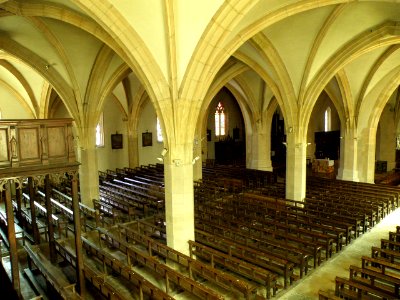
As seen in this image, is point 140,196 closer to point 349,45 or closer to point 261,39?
point 261,39

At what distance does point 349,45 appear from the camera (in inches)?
484

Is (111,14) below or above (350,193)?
above

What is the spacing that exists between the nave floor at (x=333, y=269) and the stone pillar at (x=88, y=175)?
10.3 m

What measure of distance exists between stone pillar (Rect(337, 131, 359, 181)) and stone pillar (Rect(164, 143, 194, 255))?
1474 cm

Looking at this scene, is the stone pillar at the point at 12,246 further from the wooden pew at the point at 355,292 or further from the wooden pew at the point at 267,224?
the wooden pew at the point at 355,292

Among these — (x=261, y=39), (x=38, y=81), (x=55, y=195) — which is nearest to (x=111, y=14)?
(x=261, y=39)

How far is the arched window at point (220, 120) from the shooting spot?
1272 inches

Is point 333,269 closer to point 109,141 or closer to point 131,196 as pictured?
point 131,196

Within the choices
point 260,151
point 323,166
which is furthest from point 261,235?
point 323,166

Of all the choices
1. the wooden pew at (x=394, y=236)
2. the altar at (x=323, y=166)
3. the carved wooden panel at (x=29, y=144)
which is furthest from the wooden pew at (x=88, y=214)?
the altar at (x=323, y=166)

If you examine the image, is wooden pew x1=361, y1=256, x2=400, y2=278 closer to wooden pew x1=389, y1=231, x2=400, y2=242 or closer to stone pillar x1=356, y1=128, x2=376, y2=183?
wooden pew x1=389, y1=231, x2=400, y2=242

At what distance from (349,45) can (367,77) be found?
5.82 meters

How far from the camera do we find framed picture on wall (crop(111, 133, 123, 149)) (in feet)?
77.5

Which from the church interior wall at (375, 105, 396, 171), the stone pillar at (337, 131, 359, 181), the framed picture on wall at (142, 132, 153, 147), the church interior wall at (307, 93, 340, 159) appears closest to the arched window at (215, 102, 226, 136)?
the church interior wall at (307, 93, 340, 159)
